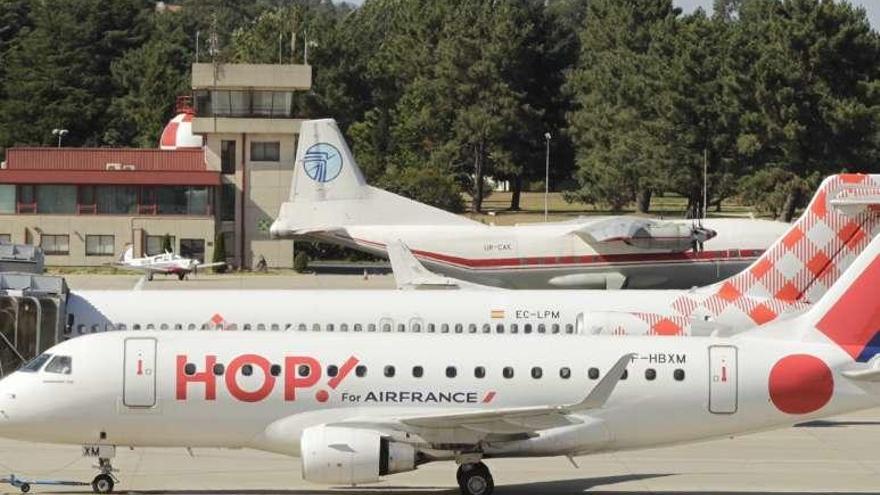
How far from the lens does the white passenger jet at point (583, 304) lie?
35688 millimetres

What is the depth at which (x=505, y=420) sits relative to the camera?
25.6 metres

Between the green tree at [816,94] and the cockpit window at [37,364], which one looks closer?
the cockpit window at [37,364]

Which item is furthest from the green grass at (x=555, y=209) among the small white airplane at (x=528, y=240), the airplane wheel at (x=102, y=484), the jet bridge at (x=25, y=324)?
the airplane wheel at (x=102, y=484)

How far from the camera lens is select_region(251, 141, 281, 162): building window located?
8956 centimetres

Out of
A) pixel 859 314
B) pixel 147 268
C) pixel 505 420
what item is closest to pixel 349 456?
pixel 505 420

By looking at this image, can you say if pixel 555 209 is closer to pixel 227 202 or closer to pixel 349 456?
pixel 227 202

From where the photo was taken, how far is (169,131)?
102 metres

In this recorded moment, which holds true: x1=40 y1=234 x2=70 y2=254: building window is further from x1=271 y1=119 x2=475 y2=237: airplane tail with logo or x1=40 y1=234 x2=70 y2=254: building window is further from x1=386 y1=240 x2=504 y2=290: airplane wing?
x1=386 y1=240 x2=504 y2=290: airplane wing

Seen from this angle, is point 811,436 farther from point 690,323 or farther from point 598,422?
point 598,422

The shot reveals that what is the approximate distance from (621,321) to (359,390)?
1068 centimetres

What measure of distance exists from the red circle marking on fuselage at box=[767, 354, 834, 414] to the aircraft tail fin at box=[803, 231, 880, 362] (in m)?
0.60

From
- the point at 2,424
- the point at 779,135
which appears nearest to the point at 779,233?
the point at 2,424

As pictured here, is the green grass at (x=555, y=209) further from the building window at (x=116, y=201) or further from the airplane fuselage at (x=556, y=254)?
the airplane fuselage at (x=556, y=254)

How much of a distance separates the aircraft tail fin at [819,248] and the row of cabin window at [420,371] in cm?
1134
